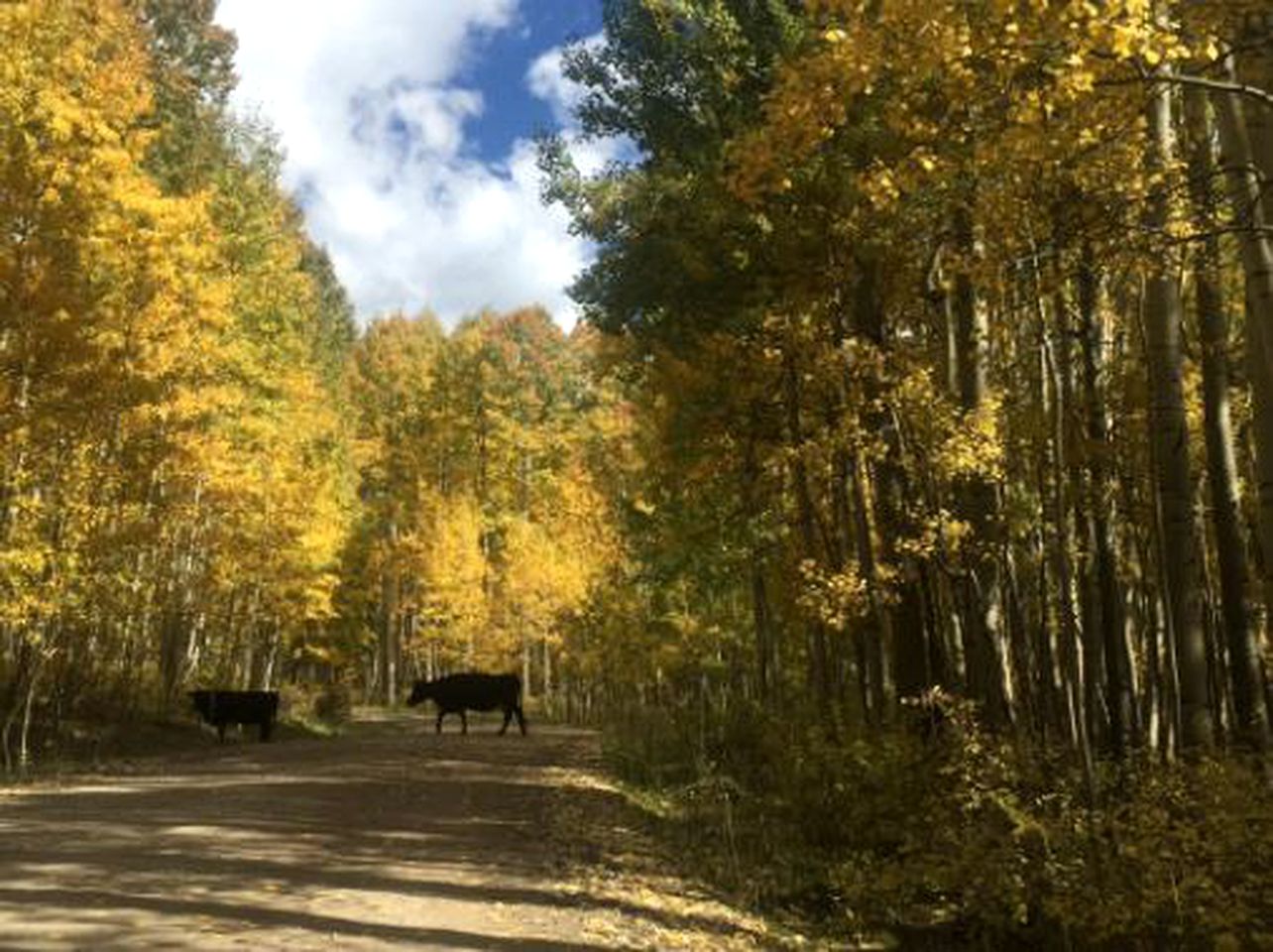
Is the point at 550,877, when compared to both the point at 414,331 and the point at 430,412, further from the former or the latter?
the point at 414,331

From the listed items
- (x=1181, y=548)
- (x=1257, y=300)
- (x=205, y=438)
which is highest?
(x=205, y=438)

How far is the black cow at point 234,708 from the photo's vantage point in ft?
72.5

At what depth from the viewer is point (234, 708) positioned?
880 inches

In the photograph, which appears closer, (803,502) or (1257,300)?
(1257,300)

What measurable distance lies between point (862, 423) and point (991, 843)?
5.67 m

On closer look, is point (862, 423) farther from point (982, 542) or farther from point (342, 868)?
point (342, 868)

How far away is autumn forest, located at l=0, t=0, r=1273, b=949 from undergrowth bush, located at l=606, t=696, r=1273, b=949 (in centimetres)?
5

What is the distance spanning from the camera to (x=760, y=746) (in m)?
15.2

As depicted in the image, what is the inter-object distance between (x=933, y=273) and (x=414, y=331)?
52565 mm

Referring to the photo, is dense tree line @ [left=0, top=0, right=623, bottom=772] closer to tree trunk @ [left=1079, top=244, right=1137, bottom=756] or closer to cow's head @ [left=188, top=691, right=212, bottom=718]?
cow's head @ [left=188, top=691, right=212, bottom=718]

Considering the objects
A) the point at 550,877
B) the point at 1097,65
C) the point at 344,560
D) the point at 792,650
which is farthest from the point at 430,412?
the point at 1097,65

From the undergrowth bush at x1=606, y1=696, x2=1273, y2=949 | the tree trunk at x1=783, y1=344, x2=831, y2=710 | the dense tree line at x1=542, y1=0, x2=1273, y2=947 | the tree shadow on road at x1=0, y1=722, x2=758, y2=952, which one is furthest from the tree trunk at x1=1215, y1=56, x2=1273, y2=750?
the tree trunk at x1=783, y1=344, x2=831, y2=710

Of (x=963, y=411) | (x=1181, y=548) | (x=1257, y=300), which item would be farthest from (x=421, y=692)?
(x=1257, y=300)

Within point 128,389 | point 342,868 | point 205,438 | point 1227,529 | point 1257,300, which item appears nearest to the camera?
A: point 1257,300
